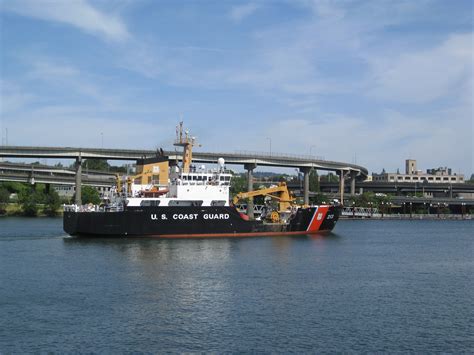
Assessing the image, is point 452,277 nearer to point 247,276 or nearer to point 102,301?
point 247,276

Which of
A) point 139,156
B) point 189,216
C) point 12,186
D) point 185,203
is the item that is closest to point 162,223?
point 189,216

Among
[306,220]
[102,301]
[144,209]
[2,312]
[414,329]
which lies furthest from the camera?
[306,220]

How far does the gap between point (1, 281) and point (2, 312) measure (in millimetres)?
8046

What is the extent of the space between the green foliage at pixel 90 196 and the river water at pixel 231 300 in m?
76.7

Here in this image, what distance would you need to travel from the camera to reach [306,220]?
69000 millimetres

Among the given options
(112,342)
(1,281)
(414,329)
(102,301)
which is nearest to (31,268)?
(1,281)

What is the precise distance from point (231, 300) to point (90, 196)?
103 m

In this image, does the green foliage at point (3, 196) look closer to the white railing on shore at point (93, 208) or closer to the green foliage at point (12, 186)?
the green foliage at point (12, 186)

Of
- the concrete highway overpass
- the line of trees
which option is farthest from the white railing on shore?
the line of trees

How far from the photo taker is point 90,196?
13012cm

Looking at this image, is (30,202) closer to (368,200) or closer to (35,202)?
(35,202)

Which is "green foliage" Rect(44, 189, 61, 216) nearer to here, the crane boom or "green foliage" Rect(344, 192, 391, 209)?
the crane boom

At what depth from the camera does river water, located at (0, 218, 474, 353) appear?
2439 cm

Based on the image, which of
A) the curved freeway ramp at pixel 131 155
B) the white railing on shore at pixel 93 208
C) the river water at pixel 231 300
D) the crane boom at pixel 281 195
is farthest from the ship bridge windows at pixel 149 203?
the curved freeway ramp at pixel 131 155
